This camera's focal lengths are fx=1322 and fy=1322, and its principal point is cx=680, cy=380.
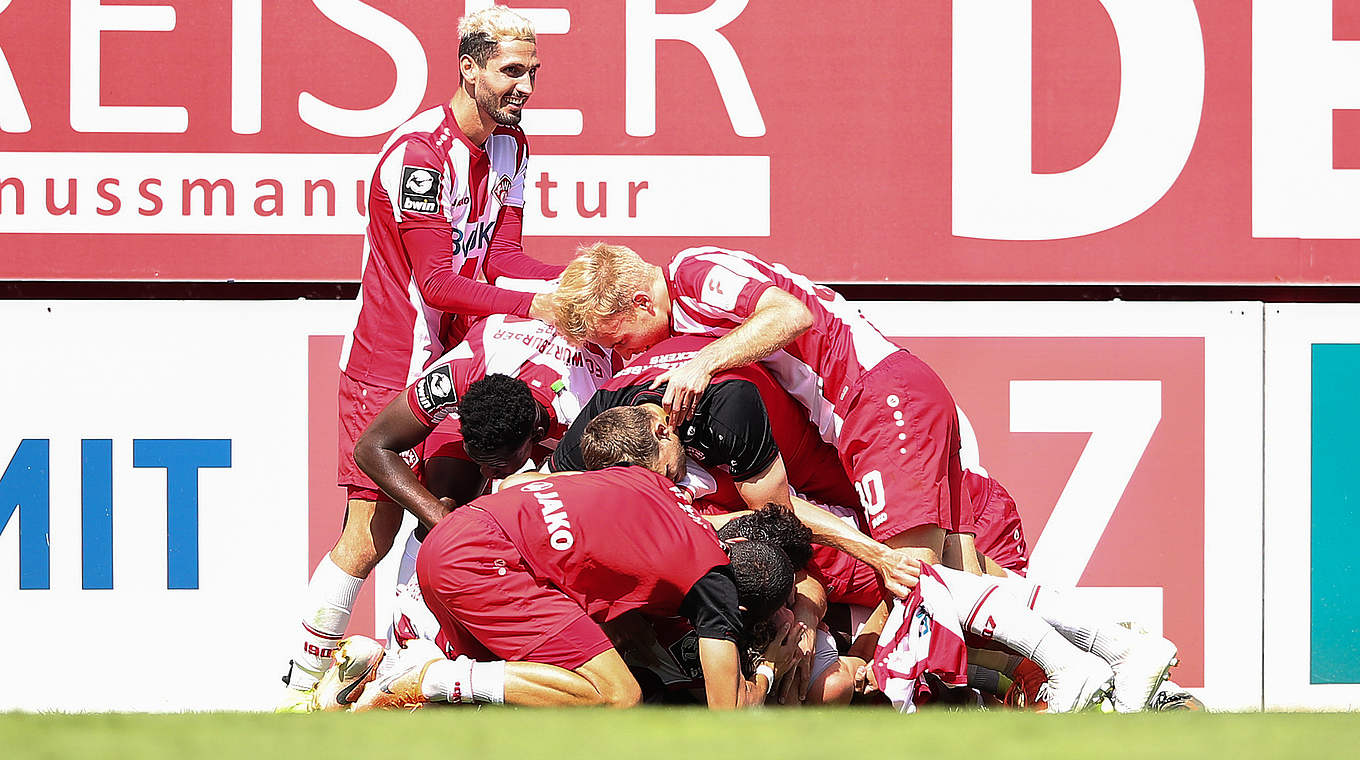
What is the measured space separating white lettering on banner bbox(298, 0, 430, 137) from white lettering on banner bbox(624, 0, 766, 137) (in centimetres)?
74

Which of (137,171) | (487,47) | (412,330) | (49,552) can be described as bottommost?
(49,552)

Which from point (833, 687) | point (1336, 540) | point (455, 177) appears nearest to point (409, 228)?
point (455, 177)

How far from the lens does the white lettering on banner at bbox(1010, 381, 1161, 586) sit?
4762 millimetres

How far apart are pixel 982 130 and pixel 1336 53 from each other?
128 centimetres

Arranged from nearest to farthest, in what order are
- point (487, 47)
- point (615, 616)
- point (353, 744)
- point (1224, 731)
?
point (353, 744) → point (1224, 731) → point (615, 616) → point (487, 47)

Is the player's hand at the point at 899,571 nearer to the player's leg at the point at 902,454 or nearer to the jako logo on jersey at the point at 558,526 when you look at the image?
the player's leg at the point at 902,454

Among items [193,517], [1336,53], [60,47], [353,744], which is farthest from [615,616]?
[1336,53]

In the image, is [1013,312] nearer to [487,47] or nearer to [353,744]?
[487,47]

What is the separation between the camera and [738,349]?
3479 millimetres

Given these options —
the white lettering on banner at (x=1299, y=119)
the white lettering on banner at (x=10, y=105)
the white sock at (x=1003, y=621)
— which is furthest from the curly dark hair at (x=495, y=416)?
the white lettering on banner at (x=1299, y=119)

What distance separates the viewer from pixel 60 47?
4641mm

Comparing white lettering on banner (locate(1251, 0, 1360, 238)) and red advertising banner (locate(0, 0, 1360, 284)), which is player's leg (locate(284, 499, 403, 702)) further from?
white lettering on banner (locate(1251, 0, 1360, 238))

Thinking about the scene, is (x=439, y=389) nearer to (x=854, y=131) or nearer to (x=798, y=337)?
(x=798, y=337)

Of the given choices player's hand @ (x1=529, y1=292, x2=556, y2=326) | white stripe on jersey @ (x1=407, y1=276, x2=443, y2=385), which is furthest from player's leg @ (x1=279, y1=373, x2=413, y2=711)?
player's hand @ (x1=529, y1=292, x2=556, y2=326)
